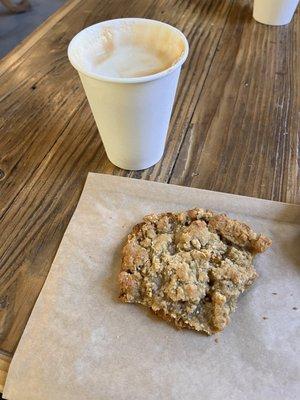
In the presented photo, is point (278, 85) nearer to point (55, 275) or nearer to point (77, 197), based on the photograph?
point (77, 197)

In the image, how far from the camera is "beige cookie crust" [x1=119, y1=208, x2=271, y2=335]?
51 cm

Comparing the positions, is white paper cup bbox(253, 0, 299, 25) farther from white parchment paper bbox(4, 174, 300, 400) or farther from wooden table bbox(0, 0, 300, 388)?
white parchment paper bbox(4, 174, 300, 400)

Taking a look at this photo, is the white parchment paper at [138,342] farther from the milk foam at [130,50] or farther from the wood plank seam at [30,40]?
the wood plank seam at [30,40]

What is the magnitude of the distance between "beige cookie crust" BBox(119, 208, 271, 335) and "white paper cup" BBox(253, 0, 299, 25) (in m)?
0.77

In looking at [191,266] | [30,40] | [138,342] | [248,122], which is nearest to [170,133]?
[248,122]

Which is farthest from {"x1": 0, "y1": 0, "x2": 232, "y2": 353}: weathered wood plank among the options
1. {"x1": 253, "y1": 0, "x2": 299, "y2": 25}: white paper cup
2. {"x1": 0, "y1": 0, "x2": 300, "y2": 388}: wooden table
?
{"x1": 253, "y1": 0, "x2": 299, "y2": 25}: white paper cup

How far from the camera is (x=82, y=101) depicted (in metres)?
0.87

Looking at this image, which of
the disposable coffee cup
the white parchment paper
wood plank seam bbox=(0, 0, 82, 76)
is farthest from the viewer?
wood plank seam bbox=(0, 0, 82, 76)

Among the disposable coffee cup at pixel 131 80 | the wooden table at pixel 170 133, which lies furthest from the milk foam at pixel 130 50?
the wooden table at pixel 170 133

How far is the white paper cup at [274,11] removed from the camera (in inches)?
41.6

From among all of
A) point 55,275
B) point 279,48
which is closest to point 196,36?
point 279,48

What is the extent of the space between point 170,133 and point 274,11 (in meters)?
0.58

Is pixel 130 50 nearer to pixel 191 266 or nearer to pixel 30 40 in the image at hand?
pixel 191 266

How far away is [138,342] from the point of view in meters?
0.49
